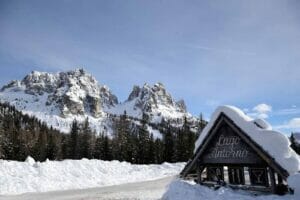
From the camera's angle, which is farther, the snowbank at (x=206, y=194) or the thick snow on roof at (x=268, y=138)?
the snowbank at (x=206, y=194)

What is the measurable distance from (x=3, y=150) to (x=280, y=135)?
75135 mm

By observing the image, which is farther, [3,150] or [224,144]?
[3,150]

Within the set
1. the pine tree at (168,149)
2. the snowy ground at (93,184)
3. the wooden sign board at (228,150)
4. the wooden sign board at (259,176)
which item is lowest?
the snowy ground at (93,184)

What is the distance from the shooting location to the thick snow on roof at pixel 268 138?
36.1 ft

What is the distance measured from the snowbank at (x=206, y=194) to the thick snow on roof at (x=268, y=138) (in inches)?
45.9

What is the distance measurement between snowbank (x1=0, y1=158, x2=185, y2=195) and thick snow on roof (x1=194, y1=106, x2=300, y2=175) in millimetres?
18162

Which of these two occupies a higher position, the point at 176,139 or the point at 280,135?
the point at 176,139

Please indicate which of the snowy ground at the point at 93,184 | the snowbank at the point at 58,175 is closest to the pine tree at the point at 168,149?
the snowy ground at the point at 93,184

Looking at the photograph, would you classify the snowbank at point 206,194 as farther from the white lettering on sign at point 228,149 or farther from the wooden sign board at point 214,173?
the wooden sign board at point 214,173

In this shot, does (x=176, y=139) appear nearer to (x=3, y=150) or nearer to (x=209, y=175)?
(x=3, y=150)

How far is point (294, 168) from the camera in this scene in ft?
35.2

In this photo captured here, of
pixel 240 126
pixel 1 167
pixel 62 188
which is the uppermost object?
pixel 240 126

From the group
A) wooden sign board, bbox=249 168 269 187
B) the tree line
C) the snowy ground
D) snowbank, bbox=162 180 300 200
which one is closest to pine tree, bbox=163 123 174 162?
the tree line

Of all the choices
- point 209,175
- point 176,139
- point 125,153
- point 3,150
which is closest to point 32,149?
point 3,150
